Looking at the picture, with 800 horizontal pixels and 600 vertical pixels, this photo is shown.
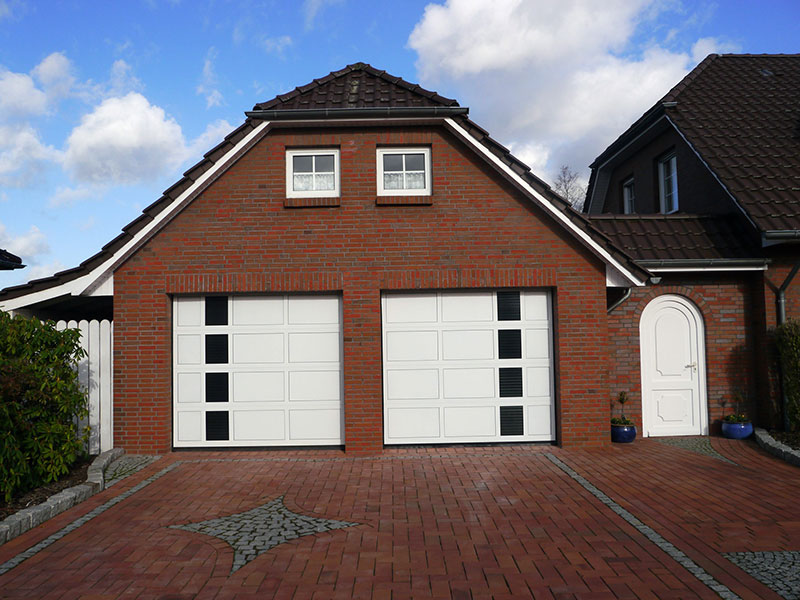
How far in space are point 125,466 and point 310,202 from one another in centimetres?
443

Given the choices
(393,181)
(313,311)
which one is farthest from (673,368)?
(313,311)

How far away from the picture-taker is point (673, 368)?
9938mm

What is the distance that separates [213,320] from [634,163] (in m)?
11.0

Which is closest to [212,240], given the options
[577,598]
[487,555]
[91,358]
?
[91,358]

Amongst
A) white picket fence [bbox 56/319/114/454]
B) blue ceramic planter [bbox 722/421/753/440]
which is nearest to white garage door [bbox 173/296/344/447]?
white picket fence [bbox 56/319/114/454]

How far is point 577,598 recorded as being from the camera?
13.6 ft

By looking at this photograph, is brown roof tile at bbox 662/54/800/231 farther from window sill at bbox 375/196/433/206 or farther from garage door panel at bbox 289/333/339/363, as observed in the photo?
garage door panel at bbox 289/333/339/363

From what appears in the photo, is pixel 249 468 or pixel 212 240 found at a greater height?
pixel 212 240

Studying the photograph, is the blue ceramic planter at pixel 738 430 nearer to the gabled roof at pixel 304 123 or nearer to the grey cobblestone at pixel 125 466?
the gabled roof at pixel 304 123

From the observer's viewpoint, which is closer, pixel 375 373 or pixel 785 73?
pixel 375 373

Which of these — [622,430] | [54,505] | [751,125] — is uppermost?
[751,125]

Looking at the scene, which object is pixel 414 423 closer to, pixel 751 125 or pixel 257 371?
pixel 257 371

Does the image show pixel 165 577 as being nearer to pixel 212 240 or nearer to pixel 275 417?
pixel 275 417

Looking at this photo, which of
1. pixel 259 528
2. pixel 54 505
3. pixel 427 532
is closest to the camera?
pixel 427 532
